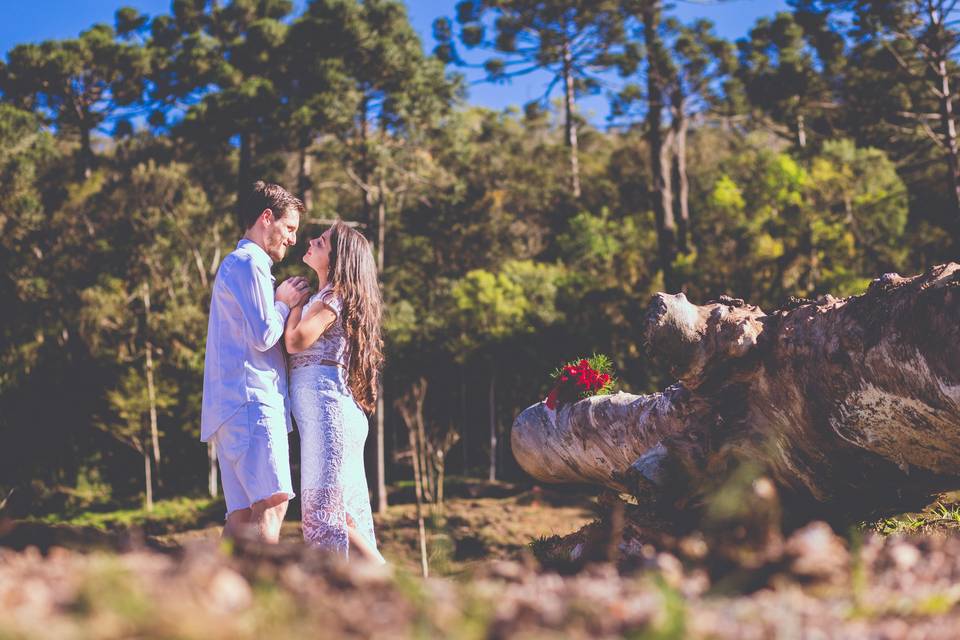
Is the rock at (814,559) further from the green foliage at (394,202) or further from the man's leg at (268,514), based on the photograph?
the green foliage at (394,202)

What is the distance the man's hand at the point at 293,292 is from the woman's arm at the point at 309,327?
20 cm

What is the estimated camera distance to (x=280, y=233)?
4.00m

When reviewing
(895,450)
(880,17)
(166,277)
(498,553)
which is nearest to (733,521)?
(895,450)

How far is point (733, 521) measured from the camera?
213 cm

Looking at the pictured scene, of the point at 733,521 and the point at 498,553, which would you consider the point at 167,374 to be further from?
the point at 733,521

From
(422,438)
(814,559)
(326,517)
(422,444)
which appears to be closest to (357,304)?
(326,517)

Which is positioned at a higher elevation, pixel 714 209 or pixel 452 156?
pixel 452 156

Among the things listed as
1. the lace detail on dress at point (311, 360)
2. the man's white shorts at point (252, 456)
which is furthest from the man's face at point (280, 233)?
the man's white shorts at point (252, 456)

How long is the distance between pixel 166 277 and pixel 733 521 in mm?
24388

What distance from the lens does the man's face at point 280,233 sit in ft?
13.1

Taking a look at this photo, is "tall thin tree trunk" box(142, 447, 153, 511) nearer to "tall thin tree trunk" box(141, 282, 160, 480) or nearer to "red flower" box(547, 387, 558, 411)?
"tall thin tree trunk" box(141, 282, 160, 480)

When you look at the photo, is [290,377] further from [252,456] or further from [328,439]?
[252,456]

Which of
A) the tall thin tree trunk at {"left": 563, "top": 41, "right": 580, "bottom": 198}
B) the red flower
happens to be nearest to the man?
the red flower

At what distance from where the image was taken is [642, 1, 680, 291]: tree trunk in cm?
2036
